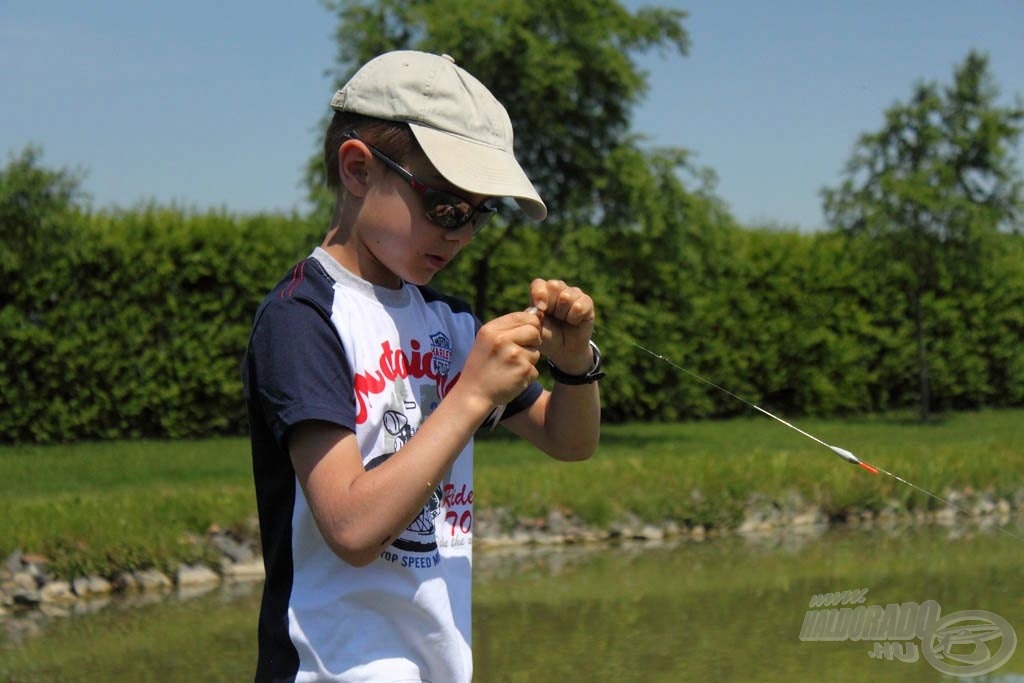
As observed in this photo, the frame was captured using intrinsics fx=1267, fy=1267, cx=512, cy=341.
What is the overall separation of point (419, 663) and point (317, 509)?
0.92 feet

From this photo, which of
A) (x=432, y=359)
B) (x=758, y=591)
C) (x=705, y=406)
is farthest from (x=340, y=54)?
(x=432, y=359)

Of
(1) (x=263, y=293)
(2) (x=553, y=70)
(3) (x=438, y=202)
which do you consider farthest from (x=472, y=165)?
(1) (x=263, y=293)

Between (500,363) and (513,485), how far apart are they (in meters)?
6.34

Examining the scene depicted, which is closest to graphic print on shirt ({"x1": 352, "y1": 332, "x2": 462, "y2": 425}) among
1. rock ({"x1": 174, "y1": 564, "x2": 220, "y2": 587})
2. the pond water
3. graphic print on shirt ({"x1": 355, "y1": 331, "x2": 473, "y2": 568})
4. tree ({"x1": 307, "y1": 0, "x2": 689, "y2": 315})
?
graphic print on shirt ({"x1": 355, "y1": 331, "x2": 473, "y2": 568})

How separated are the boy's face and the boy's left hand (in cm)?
16

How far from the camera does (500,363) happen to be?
1.65 meters

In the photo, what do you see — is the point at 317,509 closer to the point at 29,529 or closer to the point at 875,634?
the point at 875,634

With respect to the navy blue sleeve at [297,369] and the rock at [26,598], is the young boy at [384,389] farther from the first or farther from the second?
the rock at [26,598]

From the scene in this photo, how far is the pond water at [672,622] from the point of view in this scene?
482cm

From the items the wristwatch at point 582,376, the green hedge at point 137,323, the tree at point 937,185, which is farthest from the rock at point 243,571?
the tree at point 937,185

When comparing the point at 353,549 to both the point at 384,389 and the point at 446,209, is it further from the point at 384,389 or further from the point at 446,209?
the point at 446,209

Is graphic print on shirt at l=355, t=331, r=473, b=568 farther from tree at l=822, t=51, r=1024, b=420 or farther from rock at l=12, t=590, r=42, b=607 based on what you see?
tree at l=822, t=51, r=1024, b=420

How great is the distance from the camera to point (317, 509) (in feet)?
5.21

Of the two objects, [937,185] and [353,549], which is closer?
[353,549]
